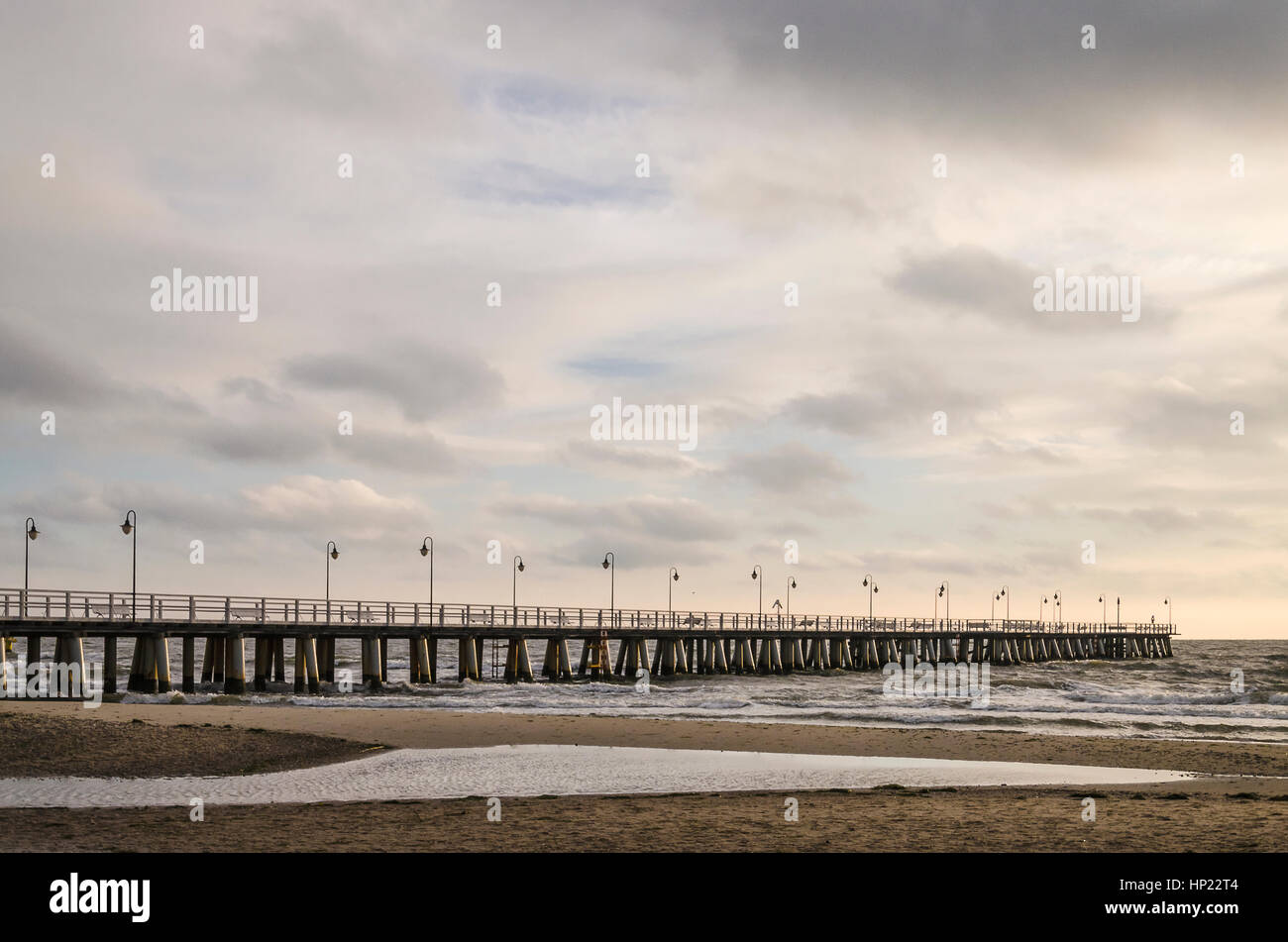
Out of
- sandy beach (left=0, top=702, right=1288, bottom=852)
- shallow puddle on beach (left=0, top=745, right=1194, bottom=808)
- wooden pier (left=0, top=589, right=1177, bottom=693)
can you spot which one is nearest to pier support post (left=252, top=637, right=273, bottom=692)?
wooden pier (left=0, top=589, right=1177, bottom=693)

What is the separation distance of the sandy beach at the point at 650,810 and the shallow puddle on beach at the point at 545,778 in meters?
0.86

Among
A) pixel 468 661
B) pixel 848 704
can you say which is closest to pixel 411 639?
pixel 468 661

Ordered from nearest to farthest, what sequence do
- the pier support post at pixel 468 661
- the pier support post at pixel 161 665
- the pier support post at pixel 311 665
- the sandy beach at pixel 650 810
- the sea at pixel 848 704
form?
the sandy beach at pixel 650 810 < the sea at pixel 848 704 < the pier support post at pixel 161 665 < the pier support post at pixel 311 665 < the pier support post at pixel 468 661

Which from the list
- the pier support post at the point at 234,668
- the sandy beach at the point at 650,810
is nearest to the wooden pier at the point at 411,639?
the pier support post at the point at 234,668

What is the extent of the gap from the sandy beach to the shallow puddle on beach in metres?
A: 0.86

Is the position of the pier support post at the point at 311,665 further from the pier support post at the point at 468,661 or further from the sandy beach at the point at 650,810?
the sandy beach at the point at 650,810

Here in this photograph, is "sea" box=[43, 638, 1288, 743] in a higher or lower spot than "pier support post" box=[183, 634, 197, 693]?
lower

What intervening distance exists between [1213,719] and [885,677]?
38.9 metres

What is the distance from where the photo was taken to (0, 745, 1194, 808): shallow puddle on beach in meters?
15.7

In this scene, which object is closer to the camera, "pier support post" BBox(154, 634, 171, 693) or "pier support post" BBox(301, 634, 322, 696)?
"pier support post" BBox(154, 634, 171, 693)

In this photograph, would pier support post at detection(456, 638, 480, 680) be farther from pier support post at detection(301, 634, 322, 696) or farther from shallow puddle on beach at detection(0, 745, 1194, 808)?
shallow puddle on beach at detection(0, 745, 1194, 808)

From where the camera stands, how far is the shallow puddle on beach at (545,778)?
51.4 feet
